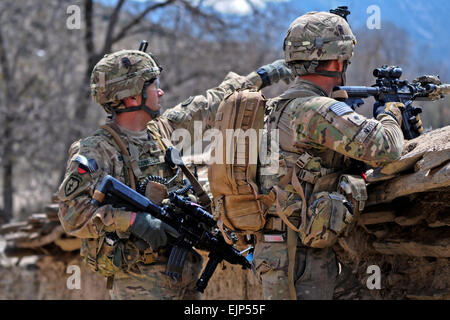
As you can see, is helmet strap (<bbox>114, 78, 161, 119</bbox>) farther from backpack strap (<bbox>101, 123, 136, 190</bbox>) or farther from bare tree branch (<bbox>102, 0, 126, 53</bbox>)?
bare tree branch (<bbox>102, 0, 126, 53</bbox>)

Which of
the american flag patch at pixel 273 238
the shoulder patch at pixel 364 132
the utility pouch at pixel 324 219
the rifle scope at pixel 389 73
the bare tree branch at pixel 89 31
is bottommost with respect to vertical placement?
the american flag patch at pixel 273 238

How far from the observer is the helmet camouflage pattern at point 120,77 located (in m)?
4.68

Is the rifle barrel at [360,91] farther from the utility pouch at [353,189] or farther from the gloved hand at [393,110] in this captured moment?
the utility pouch at [353,189]

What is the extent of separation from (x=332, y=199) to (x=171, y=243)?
136cm

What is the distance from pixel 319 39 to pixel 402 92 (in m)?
0.86

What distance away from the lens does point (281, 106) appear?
371 centimetres

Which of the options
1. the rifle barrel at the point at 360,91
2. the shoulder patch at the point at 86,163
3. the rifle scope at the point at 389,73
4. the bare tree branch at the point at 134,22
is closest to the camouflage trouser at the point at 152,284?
the shoulder patch at the point at 86,163

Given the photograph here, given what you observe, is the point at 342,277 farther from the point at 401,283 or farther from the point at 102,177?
the point at 102,177

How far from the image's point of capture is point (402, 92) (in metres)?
4.21

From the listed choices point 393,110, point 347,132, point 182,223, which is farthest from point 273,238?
point 393,110

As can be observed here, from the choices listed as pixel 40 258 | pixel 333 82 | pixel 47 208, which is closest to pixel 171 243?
pixel 333 82

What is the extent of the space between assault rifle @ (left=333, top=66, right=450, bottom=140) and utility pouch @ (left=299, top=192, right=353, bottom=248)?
0.80m

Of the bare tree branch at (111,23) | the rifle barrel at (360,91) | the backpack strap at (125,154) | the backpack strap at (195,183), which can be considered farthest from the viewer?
the bare tree branch at (111,23)

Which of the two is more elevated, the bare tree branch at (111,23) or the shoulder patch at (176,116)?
the bare tree branch at (111,23)
